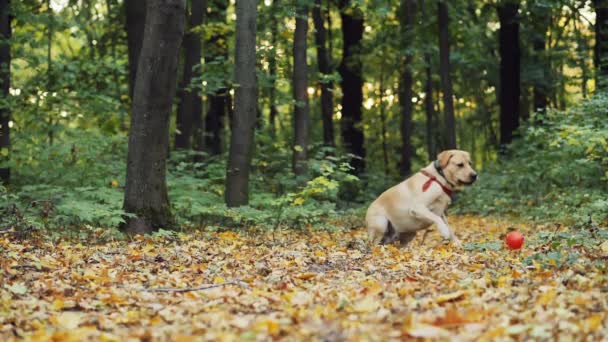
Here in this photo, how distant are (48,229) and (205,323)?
210 inches

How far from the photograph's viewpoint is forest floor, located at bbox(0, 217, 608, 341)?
3.99 m

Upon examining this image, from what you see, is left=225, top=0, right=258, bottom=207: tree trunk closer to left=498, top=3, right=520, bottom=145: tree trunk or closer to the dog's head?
the dog's head

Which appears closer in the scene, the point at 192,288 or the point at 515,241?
the point at 192,288

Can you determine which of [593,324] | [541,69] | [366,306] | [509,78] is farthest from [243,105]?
[541,69]

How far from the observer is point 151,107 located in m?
9.02

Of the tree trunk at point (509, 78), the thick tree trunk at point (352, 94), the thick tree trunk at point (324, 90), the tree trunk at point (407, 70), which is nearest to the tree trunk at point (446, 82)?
the tree trunk at point (407, 70)

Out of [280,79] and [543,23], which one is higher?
[543,23]

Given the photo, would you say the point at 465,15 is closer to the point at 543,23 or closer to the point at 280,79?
the point at 543,23

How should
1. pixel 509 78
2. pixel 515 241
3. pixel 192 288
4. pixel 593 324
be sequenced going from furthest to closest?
pixel 509 78 → pixel 515 241 → pixel 192 288 → pixel 593 324

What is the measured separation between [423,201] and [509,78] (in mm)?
16141

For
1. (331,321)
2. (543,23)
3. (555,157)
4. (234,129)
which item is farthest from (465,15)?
(331,321)

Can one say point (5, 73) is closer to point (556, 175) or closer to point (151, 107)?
point (151, 107)

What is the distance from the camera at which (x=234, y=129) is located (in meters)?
11.6

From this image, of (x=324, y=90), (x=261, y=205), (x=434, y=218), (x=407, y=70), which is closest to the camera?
(x=434, y=218)
